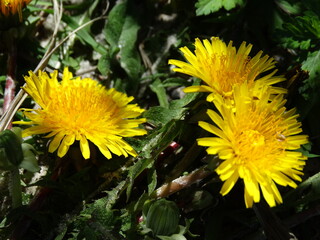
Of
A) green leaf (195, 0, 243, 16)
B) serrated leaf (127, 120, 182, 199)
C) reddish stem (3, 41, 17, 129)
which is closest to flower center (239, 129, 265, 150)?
serrated leaf (127, 120, 182, 199)

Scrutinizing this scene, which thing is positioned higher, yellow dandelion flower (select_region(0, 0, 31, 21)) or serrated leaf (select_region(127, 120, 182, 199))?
yellow dandelion flower (select_region(0, 0, 31, 21))

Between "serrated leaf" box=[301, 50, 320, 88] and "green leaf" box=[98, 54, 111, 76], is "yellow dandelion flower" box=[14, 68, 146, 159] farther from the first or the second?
"serrated leaf" box=[301, 50, 320, 88]

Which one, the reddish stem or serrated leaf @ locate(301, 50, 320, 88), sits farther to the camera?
the reddish stem

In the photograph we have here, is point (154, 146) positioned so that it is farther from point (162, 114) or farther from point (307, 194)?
point (307, 194)

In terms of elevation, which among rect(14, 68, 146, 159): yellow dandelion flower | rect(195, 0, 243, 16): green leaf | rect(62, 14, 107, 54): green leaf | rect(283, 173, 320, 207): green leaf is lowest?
rect(283, 173, 320, 207): green leaf

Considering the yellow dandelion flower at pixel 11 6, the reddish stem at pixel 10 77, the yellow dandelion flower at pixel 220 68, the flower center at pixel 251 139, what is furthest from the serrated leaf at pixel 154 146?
the yellow dandelion flower at pixel 11 6

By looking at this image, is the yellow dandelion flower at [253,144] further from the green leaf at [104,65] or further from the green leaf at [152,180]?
the green leaf at [104,65]

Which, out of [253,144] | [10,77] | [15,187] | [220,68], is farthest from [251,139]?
[10,77]
